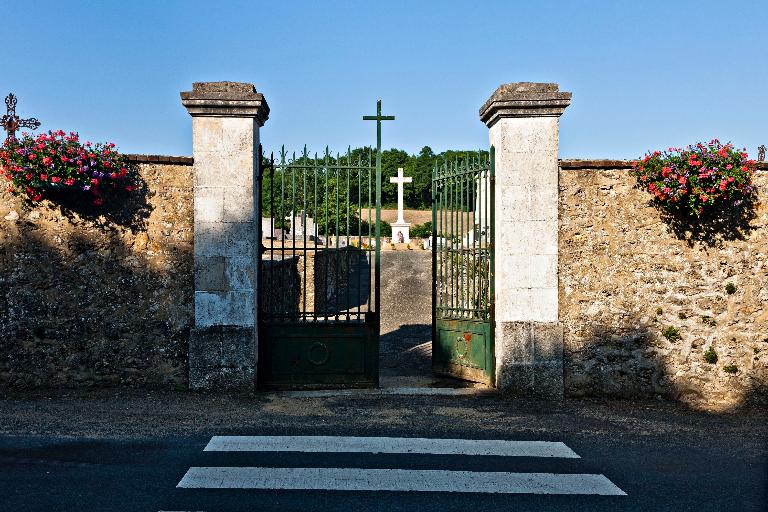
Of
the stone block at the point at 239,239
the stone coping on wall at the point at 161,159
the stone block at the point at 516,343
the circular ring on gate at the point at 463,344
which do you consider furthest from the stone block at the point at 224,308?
the stone block at the point at 516,343

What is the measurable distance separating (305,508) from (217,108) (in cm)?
492

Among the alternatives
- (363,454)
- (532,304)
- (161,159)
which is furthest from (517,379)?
(161,159)

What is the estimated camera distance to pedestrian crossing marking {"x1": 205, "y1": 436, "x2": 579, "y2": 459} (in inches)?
206

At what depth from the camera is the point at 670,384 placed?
7.65 metres

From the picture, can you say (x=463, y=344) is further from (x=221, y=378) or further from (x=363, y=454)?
(x=363, y=454)

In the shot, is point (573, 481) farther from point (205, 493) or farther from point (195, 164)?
point (195, 164)

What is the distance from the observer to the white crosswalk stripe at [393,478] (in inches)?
171

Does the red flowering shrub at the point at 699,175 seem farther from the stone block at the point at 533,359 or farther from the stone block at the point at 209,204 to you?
the stone block at the point at 209,204

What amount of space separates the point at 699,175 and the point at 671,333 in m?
1.81

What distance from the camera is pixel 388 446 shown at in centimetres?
537

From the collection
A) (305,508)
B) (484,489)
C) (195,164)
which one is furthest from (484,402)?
(195,164)

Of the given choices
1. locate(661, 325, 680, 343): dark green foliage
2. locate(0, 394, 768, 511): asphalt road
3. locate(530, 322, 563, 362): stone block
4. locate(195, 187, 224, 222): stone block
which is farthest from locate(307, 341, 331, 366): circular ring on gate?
locate(661, 325, 680, 343): dark green foliage

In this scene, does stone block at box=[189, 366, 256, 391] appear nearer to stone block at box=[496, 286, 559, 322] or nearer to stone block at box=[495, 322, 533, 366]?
stone block at box=[495, 322, 533, 366]

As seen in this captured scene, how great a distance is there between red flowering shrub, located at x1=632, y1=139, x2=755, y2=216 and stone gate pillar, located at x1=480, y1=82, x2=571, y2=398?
1135 mm
